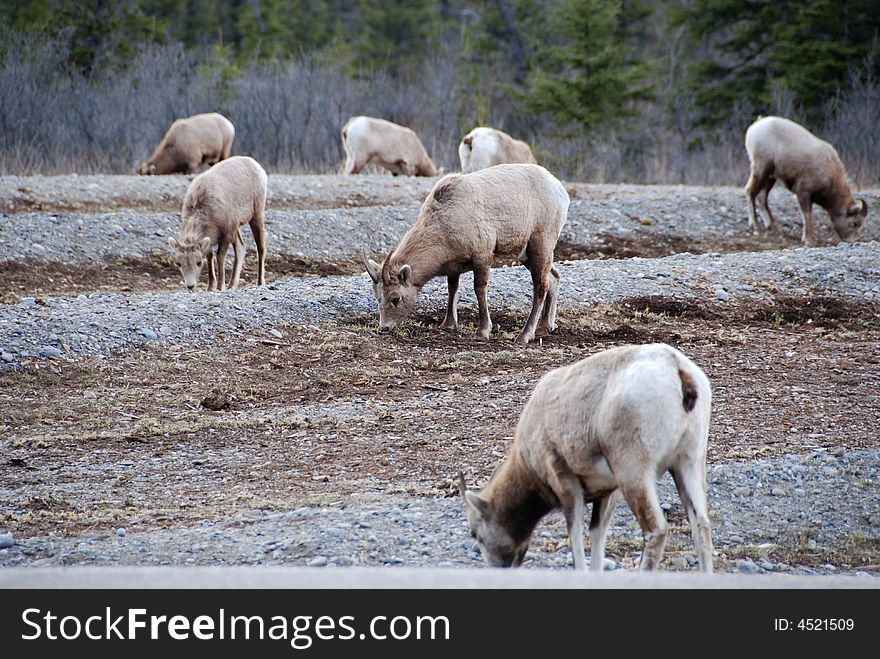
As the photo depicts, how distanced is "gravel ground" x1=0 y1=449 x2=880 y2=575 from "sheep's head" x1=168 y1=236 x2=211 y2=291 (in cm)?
700

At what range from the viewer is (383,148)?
25031 mm

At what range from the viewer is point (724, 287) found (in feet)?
43.4

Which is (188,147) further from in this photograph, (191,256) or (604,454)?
(604,454)

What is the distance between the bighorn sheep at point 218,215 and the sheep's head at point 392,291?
3041 mm

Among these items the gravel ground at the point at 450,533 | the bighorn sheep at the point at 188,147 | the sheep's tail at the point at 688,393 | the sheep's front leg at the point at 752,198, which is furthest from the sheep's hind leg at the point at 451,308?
the bighorn sheep at the point at 188,147

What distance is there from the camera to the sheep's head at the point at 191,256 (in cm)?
1297

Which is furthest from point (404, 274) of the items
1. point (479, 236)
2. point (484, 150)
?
point (484, 150)

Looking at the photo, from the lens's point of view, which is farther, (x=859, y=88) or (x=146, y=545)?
(x=859, y=88)

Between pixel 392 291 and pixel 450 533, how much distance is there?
5118 mm

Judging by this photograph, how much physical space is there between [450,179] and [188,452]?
4.59m

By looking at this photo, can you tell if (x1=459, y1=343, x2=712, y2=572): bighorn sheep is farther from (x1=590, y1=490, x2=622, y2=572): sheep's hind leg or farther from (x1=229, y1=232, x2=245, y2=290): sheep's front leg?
(x1=229, y1=232, x2=245, y2=290): sheep's front leg
